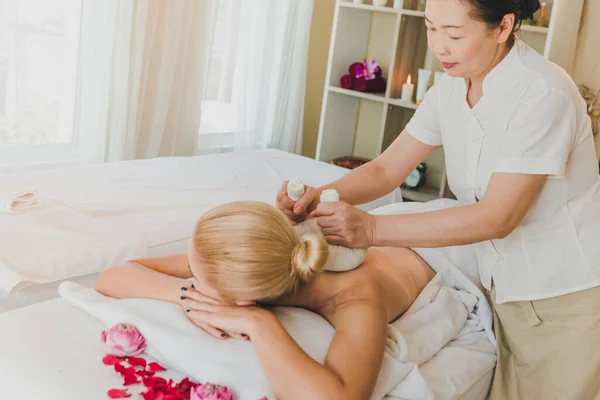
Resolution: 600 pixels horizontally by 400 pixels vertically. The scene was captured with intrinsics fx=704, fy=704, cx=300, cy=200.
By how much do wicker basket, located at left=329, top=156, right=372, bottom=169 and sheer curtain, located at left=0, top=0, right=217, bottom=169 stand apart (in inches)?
39.7

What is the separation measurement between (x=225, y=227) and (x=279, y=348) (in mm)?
254

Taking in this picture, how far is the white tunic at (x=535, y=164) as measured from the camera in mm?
1473

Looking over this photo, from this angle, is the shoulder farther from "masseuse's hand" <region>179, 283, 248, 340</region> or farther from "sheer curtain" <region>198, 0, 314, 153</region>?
"sheer curtain" <region>198, 0, 314, 153</region>

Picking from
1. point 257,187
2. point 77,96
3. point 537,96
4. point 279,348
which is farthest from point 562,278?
point 77,96

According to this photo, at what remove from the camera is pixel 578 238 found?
1.58m

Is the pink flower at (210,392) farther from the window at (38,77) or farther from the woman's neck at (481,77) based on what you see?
the window at (38,77)

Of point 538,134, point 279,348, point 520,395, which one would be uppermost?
point 538,134

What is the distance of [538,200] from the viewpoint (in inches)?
61.9

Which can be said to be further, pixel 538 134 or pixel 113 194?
pixel 113 194

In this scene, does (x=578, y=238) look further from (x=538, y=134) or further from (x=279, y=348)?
(x=279, y=348)

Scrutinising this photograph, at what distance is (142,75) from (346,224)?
2.03m

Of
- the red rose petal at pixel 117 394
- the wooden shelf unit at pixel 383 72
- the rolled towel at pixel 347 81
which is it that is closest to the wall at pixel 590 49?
the wooden shelf unit at pixel 383 72

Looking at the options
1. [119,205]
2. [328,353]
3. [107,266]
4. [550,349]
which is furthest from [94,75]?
[550,349]

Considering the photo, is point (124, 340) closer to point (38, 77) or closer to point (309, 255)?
point (309, 255)
